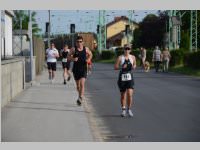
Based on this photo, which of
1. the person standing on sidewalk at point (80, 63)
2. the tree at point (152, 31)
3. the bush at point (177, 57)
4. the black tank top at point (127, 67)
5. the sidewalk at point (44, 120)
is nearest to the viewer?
the sidewalk at point (44, 120)

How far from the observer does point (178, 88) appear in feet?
76.3

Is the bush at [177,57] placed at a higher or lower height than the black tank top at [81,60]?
lower

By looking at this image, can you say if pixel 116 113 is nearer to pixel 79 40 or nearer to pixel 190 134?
pixel 79 40

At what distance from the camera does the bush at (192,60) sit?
36.7m

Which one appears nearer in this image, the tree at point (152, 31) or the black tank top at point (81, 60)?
the black tank top at point (81, 60)

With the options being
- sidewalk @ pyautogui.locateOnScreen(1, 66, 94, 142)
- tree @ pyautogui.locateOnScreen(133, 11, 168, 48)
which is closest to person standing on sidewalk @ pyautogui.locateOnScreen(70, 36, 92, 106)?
sidewalk @ pyautogui.locateOnScreen(1, 66, 94, 142)

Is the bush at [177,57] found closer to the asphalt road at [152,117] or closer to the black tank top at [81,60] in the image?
the asphalt road at [152,117]

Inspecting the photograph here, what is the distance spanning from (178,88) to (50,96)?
6.50 metres

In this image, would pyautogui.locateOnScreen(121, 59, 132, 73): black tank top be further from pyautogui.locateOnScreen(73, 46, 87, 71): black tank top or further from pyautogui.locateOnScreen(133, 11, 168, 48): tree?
pyautogui.locateOnScreen(133, 11, 168, 48): tree

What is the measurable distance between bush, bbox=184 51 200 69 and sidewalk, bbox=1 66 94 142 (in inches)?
754

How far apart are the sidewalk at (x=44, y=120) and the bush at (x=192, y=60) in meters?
19.1

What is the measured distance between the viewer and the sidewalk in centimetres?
1033

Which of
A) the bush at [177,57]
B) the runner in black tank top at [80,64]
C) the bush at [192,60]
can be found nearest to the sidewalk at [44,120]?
the runner in black tank top at [80,64]

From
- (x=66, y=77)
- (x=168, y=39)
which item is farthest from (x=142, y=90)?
(x=168, y=39)
